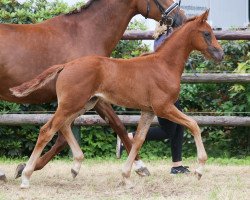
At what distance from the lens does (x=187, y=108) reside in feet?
34.6

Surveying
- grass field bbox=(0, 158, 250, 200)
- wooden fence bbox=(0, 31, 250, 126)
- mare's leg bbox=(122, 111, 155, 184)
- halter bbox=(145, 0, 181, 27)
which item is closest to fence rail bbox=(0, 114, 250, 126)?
wooden fence bbox=(0, 31, 250, 126)

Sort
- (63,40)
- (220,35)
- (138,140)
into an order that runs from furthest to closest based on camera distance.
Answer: (220,35), (63,40), (138,140)

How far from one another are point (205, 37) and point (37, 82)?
166 cm

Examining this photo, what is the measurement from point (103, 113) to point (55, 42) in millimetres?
869

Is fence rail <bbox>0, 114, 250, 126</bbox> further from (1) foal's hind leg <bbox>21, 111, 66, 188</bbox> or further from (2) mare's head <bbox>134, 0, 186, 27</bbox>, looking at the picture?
(1) foal's hind leg <bbox>21, 111, 66, 188</bbox>

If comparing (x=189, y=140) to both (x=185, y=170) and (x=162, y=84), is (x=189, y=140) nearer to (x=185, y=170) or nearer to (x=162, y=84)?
(x=185, y=170)

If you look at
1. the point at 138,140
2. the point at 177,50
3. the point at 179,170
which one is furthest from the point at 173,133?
the point at 177,50

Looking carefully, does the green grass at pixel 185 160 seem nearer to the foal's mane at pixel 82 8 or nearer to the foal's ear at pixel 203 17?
the foal's mane at pixel 82 8

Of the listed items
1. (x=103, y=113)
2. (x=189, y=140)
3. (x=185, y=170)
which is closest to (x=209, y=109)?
(x=189, y=140)

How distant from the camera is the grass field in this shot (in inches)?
263

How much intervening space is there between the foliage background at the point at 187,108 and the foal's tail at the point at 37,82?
327 cm

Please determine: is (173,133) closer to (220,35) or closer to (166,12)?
(166,12)

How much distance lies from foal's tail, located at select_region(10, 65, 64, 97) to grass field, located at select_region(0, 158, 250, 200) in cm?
91

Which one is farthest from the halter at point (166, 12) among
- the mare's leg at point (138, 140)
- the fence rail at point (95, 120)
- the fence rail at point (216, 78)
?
the fence rail at point (95, 120)
